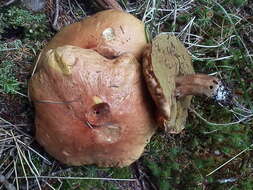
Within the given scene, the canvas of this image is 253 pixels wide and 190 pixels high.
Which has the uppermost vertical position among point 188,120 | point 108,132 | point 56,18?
point 56,18

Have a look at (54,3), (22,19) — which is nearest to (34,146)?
(22,19)

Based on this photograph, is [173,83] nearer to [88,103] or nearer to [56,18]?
[88,103]

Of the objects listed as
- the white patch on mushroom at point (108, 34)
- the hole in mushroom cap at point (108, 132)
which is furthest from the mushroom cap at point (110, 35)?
the hole in mushroom cap at point (108, 132)

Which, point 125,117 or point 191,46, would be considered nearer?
point 125,117

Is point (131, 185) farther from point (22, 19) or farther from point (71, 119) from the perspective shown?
point (22, 19)

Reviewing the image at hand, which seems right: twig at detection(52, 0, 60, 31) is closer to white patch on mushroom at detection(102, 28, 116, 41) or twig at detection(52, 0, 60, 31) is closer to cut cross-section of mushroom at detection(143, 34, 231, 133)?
white patch on mushroom at detection(102, 28, 116, 41)

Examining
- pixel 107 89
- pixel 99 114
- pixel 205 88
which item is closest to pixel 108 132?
pixel 99 114

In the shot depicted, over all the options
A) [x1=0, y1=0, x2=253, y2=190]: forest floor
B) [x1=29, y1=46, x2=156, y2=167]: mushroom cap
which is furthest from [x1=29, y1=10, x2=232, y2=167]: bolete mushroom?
[x1=0, y1=0, x2=253, y2=190]: forest floor
